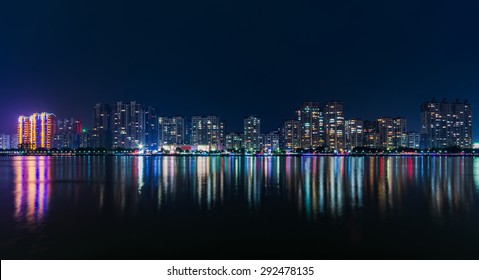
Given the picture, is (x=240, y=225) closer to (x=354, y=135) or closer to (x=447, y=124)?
(x=354, y=135)

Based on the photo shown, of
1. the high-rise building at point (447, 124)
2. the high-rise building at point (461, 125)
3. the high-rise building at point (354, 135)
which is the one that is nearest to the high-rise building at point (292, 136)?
the high-rise building at point (354, 135)

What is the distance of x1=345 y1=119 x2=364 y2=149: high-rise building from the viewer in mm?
191125

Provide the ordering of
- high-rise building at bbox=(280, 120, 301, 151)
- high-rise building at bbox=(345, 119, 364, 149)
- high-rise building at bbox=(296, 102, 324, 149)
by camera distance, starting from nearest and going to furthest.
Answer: high-rise building at bbox=(345, 119, 364, 149)
high-rise building at bbox=(296, 102, 324, 149)
high-rise building at bbox=(280, 120, 301, 151)

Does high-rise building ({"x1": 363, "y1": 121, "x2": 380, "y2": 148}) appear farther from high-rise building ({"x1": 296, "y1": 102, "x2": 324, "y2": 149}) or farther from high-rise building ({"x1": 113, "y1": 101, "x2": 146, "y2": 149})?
high-rise building ({"x1": 113, "y1": 101, "x2": 146, "y2": 149})

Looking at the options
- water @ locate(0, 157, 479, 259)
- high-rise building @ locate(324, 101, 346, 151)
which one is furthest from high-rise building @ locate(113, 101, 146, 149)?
water @ locate(0, 157, 479, 259)

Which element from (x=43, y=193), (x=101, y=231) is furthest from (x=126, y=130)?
(x=101, y=231)

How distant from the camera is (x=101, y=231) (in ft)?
44.1

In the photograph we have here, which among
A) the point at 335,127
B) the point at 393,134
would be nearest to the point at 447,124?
the point at 393,134

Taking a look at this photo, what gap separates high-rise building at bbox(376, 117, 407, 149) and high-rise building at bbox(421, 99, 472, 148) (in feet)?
31.7

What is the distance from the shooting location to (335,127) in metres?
189

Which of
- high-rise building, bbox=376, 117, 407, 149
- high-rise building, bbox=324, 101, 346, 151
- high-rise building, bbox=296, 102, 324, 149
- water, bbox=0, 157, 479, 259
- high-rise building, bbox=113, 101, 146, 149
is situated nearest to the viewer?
water, bbox=0, 157, 479, 259

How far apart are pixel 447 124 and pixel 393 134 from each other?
2436 cm

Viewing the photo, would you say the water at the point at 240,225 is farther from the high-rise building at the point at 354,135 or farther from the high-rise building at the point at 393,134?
the high-rise building at the point at 393,134
